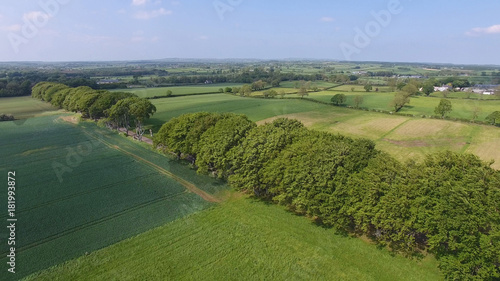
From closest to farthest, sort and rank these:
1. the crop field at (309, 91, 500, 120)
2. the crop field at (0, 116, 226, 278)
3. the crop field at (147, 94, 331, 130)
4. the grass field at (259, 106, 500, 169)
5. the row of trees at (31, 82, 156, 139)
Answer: the crop field at (0, 116, 226, 278) → the grass field at (259, 106, 500, 169) → the row of trees at (31, 82, 156, 139) → the crop field at (309, 91, 500, 120) → the crop field at (147, 94, 331, 130)

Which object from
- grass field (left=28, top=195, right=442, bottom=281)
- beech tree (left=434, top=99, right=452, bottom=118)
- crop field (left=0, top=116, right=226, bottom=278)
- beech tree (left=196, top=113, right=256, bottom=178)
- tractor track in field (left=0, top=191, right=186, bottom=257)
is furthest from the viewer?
beech tree (left=434, top=99, right=452, bottom=118)

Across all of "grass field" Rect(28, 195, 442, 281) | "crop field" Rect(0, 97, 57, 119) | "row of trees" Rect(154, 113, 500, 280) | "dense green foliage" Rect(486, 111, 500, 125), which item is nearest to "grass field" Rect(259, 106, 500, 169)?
"dense green foliage" Rect(486, 111, 500, 125)

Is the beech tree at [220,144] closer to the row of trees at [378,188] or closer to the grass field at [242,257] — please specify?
the row of trees at [378,188]

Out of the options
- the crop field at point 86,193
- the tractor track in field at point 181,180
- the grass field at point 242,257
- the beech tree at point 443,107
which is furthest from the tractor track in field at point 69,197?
the beech tree at point 443,107

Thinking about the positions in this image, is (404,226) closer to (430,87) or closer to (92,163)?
(92,163)

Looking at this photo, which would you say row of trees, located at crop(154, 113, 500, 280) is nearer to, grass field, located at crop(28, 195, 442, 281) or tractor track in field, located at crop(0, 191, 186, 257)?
grass field, located at crop(28, 195, 442, 281)

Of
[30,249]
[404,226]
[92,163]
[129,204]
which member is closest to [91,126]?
[92,163]
